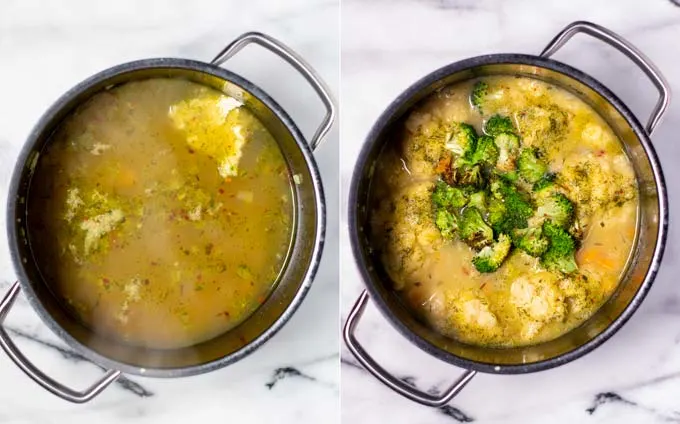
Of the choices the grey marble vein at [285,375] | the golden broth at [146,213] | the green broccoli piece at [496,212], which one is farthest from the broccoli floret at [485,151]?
the grey marble vein at [285,375]

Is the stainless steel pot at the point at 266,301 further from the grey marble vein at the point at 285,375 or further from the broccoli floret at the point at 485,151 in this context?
the broccoli floret at the point at 485,151

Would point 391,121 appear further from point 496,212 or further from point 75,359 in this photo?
point 75,359

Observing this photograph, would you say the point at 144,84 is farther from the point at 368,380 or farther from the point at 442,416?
the point at 442,416

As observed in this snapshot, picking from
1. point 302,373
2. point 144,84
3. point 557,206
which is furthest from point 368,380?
point 144,84

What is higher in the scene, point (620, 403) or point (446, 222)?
point (446, 222)

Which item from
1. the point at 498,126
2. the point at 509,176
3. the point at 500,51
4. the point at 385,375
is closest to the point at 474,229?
the point at 509,176

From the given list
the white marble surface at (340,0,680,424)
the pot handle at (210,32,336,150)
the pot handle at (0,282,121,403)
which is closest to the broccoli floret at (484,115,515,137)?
the white marble surface at (340,0,680,424)
